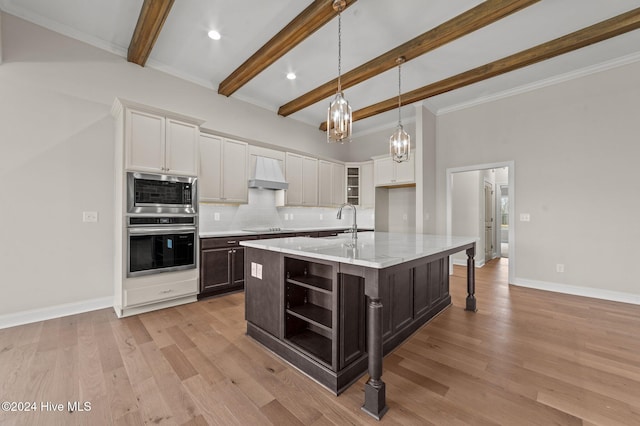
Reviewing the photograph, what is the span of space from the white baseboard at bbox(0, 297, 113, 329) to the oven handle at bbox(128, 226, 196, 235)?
3.46 ft

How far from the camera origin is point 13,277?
8.91 ft

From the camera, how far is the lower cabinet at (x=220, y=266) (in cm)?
355

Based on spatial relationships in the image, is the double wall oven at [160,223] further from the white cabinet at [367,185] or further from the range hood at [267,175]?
the white cabinet at [367,185]

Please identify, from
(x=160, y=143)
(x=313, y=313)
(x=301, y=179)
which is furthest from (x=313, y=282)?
(x=301, y=179)

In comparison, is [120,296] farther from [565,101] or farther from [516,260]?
[565,101]

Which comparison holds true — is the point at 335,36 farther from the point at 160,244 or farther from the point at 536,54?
the point at 160,244

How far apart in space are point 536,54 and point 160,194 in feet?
16.5

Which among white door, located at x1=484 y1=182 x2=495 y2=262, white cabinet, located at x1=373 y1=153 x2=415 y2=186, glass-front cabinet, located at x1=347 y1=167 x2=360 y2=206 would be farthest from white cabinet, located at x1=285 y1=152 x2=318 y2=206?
white door, located at x1=484 y1=182 x2=495 y2=262

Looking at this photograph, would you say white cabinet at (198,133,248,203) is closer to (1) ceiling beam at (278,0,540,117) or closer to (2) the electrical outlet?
(2) the electrical outlet

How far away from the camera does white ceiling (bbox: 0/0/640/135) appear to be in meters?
2.67

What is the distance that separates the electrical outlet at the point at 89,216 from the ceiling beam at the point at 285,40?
2555mm

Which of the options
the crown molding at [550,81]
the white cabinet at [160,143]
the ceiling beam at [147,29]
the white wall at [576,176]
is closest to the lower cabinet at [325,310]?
the white cabinet at [160,143]

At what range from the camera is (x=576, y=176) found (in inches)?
153

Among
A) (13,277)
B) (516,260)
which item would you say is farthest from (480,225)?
(13,277)
